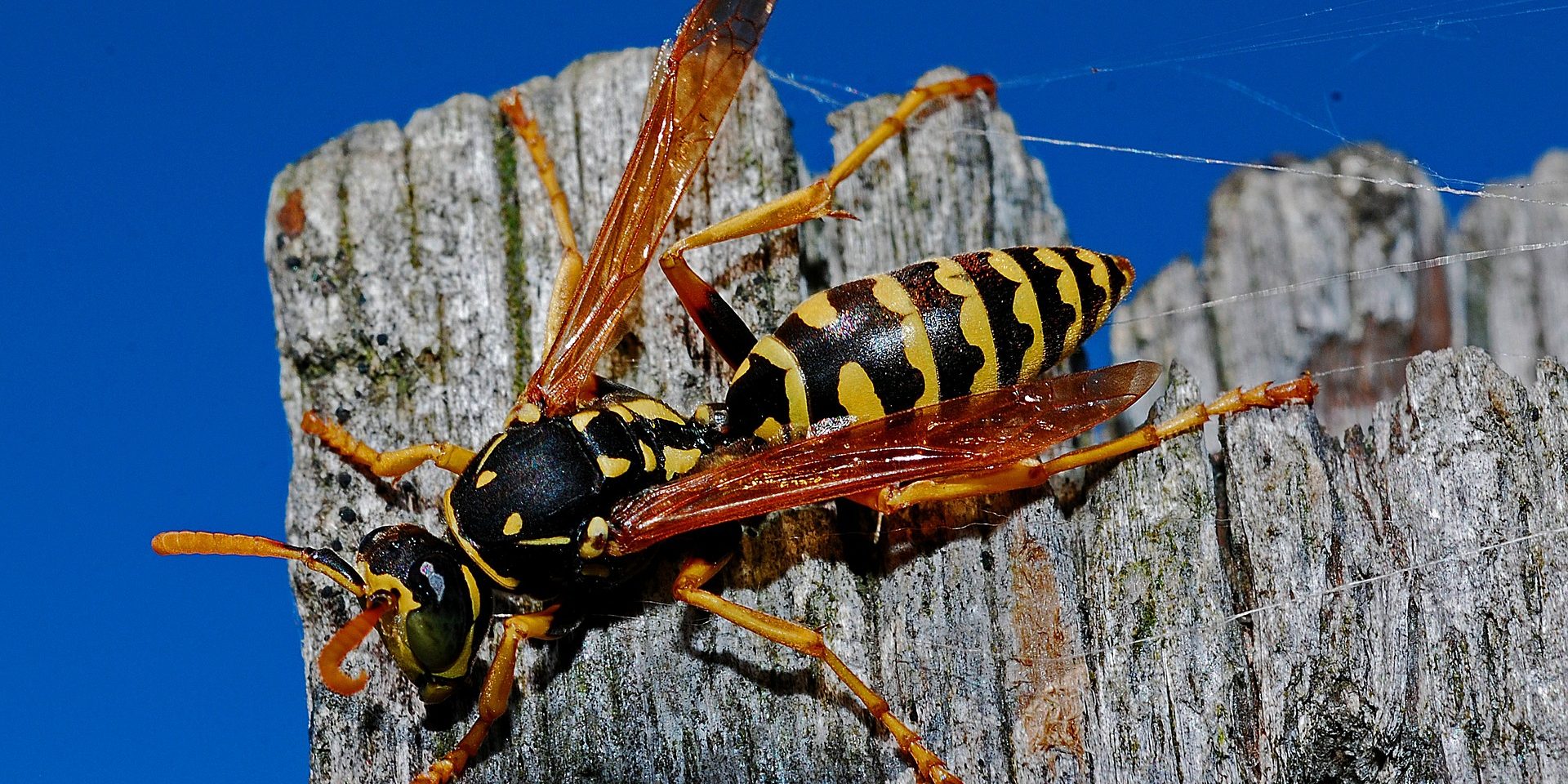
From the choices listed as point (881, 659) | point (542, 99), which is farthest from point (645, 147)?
point (881, 659)

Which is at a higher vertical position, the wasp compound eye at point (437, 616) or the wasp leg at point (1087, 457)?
the wasp leg at point (1087, 457)

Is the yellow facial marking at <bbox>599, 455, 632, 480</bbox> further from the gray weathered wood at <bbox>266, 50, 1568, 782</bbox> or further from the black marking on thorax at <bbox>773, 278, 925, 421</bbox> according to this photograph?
the black marking on thorax at <bbox>773, 278, 925, 421</bbox>

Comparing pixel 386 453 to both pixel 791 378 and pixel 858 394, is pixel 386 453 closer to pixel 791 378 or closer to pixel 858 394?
pixel 791 378

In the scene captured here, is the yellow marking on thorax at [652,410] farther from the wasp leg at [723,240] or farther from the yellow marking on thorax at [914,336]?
the yellow marking on thorax at [914,336]

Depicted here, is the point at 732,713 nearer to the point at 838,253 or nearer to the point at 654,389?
the point at 654,389

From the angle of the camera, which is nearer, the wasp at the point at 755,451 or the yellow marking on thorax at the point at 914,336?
the wasp at the point at 755,451

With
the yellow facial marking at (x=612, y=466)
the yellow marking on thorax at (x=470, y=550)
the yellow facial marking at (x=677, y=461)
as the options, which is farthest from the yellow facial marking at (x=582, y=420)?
the yellow marking on thorax at (x=470, y=550)

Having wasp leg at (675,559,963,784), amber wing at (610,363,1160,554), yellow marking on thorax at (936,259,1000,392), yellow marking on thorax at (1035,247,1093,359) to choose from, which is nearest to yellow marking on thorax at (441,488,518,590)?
amber wing at (610,363,1160,554)
